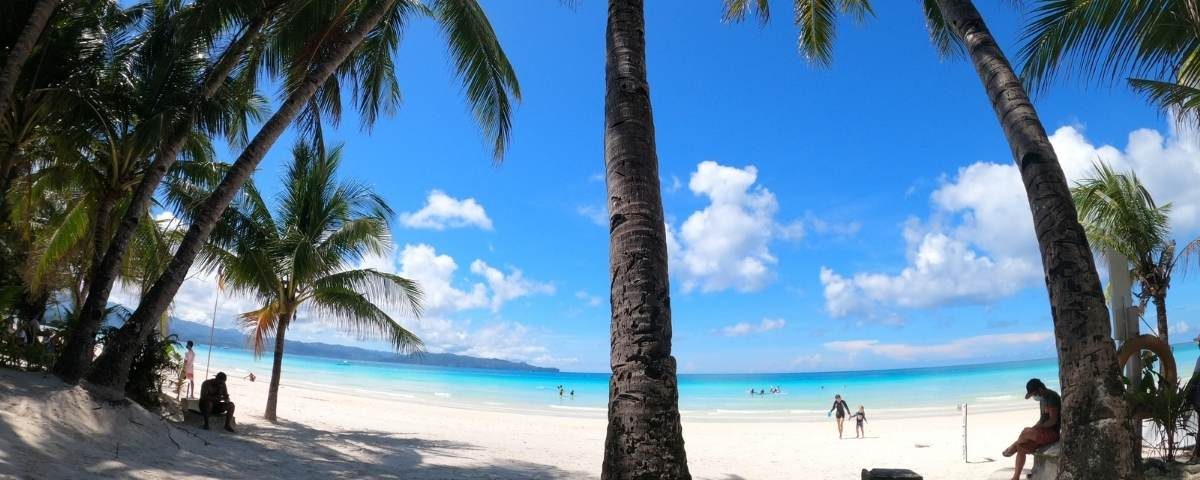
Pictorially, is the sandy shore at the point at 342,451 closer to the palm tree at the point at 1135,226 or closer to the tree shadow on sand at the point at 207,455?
the tree shadow on sand at the point at 207,455

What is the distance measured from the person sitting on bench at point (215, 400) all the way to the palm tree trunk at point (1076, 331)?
988 centimetres

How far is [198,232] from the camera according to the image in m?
8.29

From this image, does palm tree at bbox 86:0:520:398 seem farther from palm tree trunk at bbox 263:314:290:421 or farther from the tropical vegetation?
palm tree trunk at bbox 263:314:290:421

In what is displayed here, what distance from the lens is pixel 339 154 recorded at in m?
14.5

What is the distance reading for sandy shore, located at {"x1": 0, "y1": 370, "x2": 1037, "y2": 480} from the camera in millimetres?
6000

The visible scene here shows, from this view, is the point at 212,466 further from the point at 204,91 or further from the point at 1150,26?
the point at 1150,26

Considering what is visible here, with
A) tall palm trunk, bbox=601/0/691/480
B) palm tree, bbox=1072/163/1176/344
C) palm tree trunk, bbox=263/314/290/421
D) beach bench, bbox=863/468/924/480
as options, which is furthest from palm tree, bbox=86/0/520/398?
palm tree, bbox=1072/163/1176/344

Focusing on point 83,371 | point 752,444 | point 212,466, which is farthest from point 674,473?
point 752,444

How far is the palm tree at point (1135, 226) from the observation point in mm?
13094

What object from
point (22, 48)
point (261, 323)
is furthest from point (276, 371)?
point (22, 48)

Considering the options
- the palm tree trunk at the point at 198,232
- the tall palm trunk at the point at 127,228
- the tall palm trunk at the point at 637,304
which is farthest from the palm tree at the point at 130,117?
the tall palm trunk at the point at 637,304

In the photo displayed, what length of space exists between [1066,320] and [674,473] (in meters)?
2.40

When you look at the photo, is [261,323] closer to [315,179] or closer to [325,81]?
[315,179]

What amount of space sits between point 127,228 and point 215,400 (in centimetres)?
295
